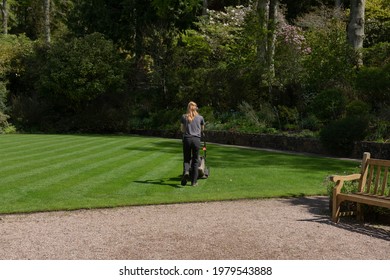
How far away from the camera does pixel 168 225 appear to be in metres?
7.14

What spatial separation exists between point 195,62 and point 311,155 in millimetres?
15601

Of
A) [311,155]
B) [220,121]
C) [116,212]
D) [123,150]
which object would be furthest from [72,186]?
[220,121]

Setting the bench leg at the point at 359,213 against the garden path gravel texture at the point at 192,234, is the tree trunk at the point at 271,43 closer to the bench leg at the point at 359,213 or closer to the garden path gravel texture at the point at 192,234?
the garden path gravel texture at the point at 192,234

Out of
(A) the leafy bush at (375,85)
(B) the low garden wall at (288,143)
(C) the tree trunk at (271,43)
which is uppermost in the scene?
(C) the tree trunk at (271,43)

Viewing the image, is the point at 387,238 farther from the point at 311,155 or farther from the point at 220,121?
the point at 220,121

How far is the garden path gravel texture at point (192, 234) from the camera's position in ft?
18.4

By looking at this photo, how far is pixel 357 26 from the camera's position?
70.9 feet

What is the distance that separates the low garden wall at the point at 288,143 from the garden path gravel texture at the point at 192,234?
8.04m

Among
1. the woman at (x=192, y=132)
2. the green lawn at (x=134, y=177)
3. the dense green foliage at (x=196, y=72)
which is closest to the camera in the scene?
the green lawn at (x=134, y=177)

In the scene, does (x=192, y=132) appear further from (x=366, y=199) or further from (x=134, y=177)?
(x=366, y=199)

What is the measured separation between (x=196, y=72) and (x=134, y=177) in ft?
57.4

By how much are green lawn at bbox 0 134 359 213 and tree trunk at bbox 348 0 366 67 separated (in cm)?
855

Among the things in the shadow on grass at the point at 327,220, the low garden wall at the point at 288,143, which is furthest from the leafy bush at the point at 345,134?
the shadow on grass at the point at 327,220

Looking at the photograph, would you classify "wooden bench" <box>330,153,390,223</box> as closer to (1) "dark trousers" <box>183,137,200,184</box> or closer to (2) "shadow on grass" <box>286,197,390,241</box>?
(2) "shadow on grass" <box>286,197,390,241</box>
